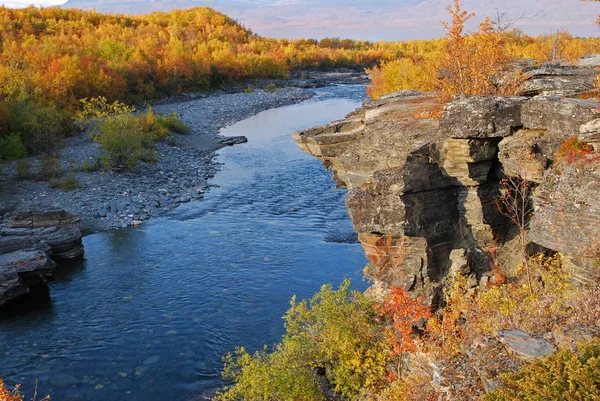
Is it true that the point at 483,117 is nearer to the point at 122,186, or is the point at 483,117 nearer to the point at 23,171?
the point at 122,186

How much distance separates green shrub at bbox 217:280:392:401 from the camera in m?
12.9

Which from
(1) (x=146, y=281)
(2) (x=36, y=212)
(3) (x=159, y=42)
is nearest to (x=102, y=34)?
(3) (x=159, y=42)

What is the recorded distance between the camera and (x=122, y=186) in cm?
3155

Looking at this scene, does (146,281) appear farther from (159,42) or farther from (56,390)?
(159,42)

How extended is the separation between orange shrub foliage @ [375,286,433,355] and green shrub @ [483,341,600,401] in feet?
16.2

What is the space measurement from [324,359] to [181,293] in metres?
7.54

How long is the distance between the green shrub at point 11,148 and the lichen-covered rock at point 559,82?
94.4 feet

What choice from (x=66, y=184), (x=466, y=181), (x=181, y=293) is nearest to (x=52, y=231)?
(x=181, y=293)

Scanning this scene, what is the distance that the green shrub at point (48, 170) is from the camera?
31.6 metres

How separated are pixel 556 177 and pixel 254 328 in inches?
394

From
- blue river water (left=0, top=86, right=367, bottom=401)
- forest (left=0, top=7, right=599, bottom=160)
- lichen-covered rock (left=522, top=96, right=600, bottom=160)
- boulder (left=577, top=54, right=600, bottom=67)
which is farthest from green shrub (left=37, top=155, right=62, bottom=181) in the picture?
lichen-covered rock (left=522, top=96, right=600, bottom=160)

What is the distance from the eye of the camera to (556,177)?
11766 millimetres

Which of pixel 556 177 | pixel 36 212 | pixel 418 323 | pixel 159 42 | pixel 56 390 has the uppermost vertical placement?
pixel 159 42

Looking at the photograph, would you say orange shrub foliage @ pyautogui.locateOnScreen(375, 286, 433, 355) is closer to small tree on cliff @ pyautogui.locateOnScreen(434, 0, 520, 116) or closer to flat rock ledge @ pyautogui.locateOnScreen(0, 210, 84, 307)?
small tree on cliff @ pyautogui.locateOnScreen(434, 0, 520, 116)
